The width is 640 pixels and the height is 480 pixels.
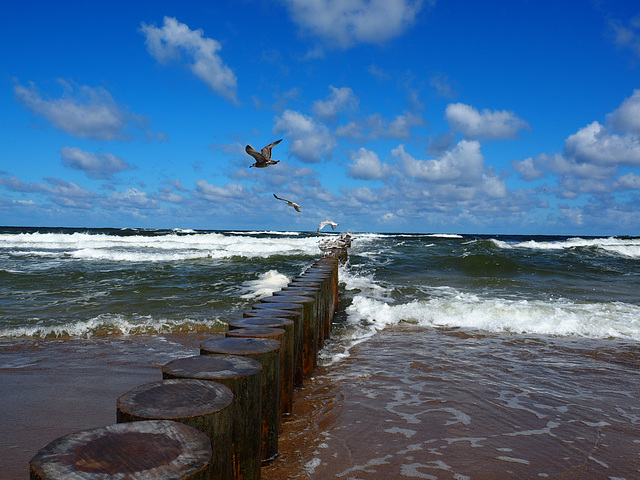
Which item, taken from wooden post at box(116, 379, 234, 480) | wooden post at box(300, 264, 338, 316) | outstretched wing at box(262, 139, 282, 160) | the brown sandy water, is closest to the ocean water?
wooden post at box(300, 264, 338, 316)

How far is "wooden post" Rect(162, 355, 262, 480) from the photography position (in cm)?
228

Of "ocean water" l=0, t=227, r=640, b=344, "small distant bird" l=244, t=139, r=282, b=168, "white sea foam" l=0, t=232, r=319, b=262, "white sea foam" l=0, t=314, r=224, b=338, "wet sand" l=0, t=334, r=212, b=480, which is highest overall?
"small distant bird" l=244, t=139, r=282, b=168

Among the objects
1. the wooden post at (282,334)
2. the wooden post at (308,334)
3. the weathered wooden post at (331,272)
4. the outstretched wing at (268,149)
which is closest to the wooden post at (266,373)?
the wooden post at (282,334)

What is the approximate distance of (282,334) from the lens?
337 cm

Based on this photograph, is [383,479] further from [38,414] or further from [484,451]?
[38,414]

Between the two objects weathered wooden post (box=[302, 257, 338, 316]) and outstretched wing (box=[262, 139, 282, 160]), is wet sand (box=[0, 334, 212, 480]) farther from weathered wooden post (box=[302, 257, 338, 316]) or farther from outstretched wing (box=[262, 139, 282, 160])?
outstretched wing (box=[262, 139, 282, 160])

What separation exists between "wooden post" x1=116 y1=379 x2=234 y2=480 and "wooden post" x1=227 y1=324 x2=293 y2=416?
1.23 meters

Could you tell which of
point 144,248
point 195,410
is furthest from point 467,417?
point 144,248

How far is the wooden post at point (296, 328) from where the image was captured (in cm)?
410

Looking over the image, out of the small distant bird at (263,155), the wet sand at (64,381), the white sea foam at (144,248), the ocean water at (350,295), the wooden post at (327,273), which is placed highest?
the small distant bird at (263,155)

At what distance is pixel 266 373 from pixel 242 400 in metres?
0.56

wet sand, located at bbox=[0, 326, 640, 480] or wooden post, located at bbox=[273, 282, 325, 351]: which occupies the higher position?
wooden post, located at bbox=[273, 282, 325, 351]

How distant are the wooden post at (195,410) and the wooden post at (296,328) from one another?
1.97 m

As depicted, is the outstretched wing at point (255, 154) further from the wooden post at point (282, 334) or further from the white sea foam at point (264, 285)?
the white sea foam at point (264, 285)
